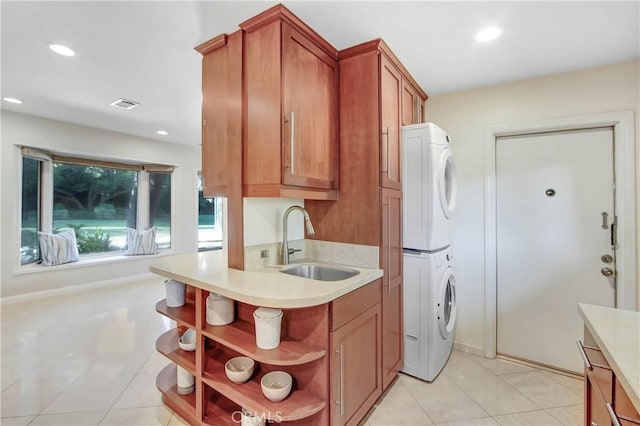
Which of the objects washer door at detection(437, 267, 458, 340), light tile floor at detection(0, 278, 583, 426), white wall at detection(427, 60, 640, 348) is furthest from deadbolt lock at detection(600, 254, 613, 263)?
washer door at detection(437, 267, 458, 340)

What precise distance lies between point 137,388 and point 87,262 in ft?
11.6

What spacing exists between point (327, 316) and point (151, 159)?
16.8ft

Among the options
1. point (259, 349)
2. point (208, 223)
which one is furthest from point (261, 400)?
point (208, 223)

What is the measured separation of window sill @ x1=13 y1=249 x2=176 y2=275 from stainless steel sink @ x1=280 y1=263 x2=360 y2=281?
4.28 meters

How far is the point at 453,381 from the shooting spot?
7.33ft

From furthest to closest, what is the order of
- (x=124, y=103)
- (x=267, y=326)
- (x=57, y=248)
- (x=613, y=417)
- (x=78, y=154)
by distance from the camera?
(x=78, y=154)
(x=57, y=248)
(x=124, y=103)
(x=267, y=326)
(x=613, y=417)

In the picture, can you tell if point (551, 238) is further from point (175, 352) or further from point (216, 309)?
point (175, 352)

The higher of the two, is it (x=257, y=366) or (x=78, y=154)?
(x=78, y=154)

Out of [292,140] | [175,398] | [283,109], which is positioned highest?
[283,109]

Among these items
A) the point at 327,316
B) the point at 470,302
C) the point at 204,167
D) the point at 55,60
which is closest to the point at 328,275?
the point at 327,316

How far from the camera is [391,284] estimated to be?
82.5 inches

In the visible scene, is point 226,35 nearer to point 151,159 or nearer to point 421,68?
point 421,68

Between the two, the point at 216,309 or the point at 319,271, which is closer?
the point at 216,309

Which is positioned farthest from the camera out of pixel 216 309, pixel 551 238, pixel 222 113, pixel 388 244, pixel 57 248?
pixel 57 248
